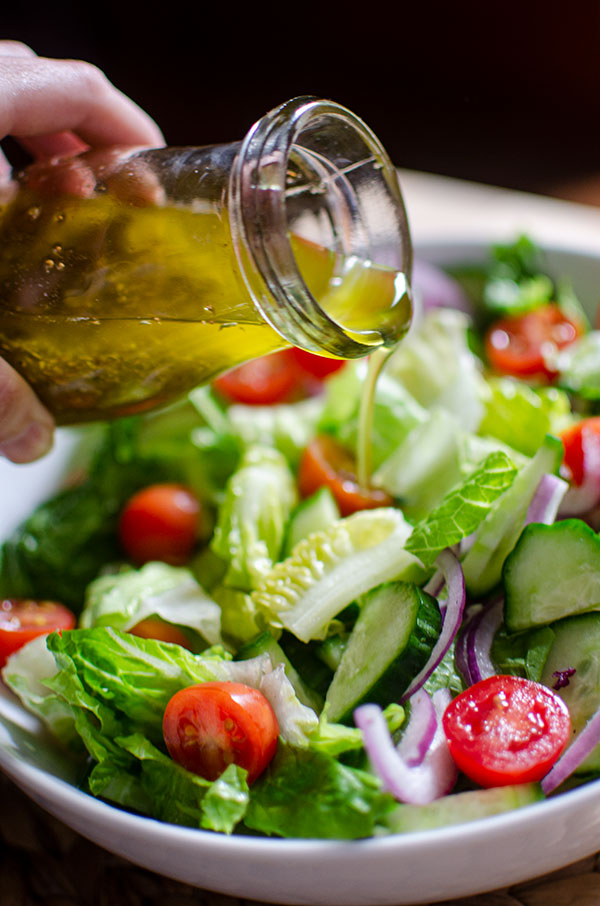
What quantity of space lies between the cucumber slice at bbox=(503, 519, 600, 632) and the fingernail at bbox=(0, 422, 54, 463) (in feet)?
3.17

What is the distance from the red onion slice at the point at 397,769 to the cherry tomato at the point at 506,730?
0.04 metres

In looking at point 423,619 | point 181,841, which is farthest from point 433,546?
point 181,841

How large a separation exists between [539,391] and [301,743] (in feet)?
4.24

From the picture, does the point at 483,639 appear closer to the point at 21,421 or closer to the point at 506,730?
the point at 506,730

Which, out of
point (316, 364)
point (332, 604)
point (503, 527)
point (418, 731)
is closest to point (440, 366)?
point (316, 364)

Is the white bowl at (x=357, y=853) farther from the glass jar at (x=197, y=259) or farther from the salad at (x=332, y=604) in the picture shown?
the glass jar at (x=197, y=259)

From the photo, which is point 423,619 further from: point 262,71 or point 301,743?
point 262,71

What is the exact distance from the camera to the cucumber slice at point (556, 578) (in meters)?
1.57

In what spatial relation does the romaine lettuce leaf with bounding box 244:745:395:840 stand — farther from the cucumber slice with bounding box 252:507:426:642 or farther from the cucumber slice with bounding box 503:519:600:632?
the cucumber slice with bounding box 503:519:600:632

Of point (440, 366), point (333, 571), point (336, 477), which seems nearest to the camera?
point (333, 571)

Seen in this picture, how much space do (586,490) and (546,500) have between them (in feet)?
0.83

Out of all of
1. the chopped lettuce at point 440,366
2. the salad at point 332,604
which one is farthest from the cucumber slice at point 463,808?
the chopped lettuce at point 440,366

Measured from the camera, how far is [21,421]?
5.68ft

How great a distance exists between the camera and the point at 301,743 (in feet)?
4.74
